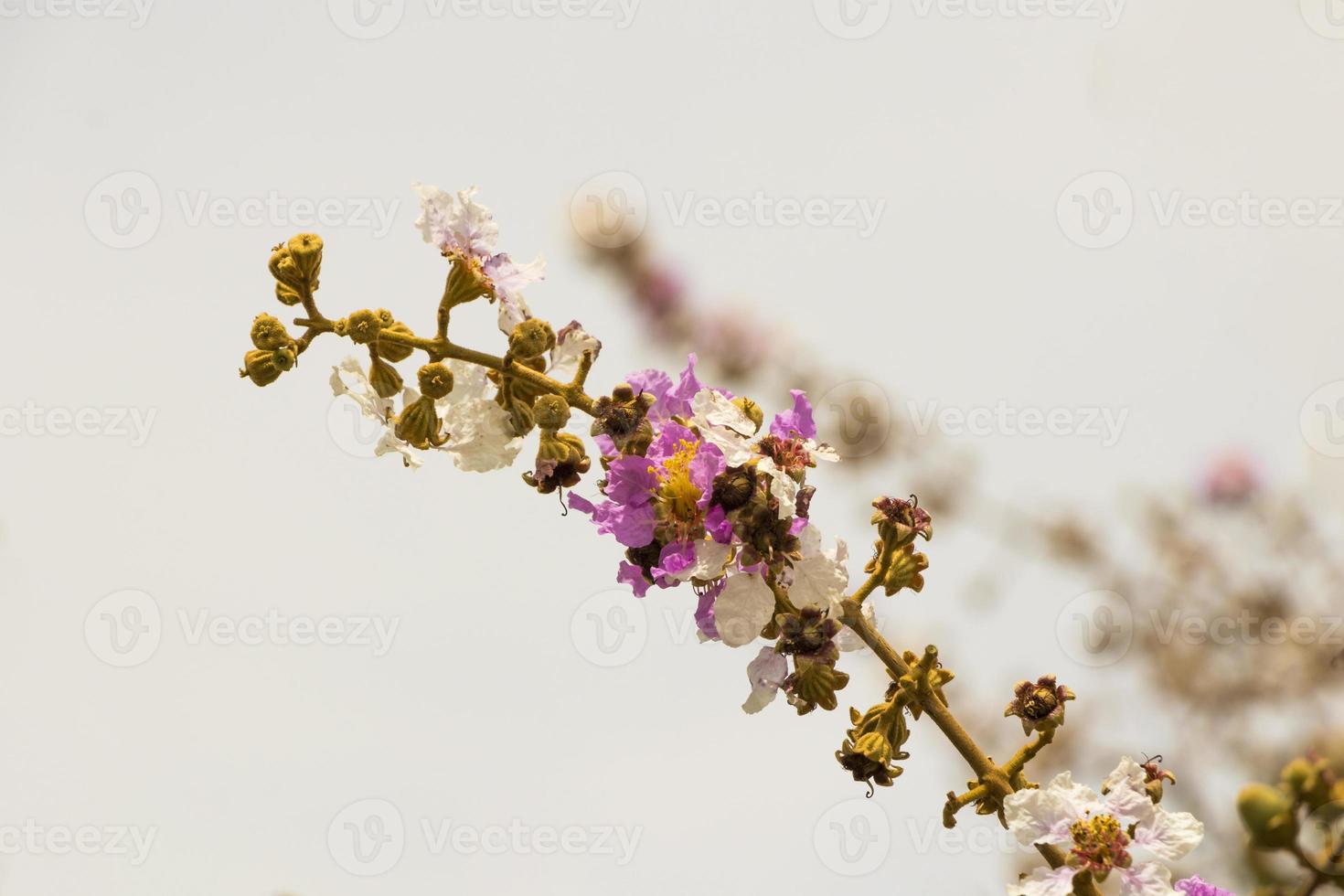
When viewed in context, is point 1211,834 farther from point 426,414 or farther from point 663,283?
point 663,283

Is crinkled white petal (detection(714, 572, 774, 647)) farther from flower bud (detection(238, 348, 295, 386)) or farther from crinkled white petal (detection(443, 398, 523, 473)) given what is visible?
flower bud (detection(238, 348, 295, 386))

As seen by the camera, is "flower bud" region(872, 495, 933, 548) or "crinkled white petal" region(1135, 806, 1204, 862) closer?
"crinkled white petal" region(1135, 806, 1204, 862)

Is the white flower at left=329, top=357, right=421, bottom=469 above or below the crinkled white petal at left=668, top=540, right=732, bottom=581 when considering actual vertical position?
above

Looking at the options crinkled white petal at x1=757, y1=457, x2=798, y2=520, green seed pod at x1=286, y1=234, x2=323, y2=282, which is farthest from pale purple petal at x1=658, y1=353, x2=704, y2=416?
green seed pod at x1=286, y1=234, x2=323, y2=282

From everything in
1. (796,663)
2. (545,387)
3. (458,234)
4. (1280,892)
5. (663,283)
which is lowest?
(1280,892)

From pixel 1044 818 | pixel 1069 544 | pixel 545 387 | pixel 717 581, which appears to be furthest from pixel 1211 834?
pixel 545 387

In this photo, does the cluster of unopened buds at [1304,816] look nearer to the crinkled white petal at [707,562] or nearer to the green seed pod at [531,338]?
the crinkled white petal at [707,562]
